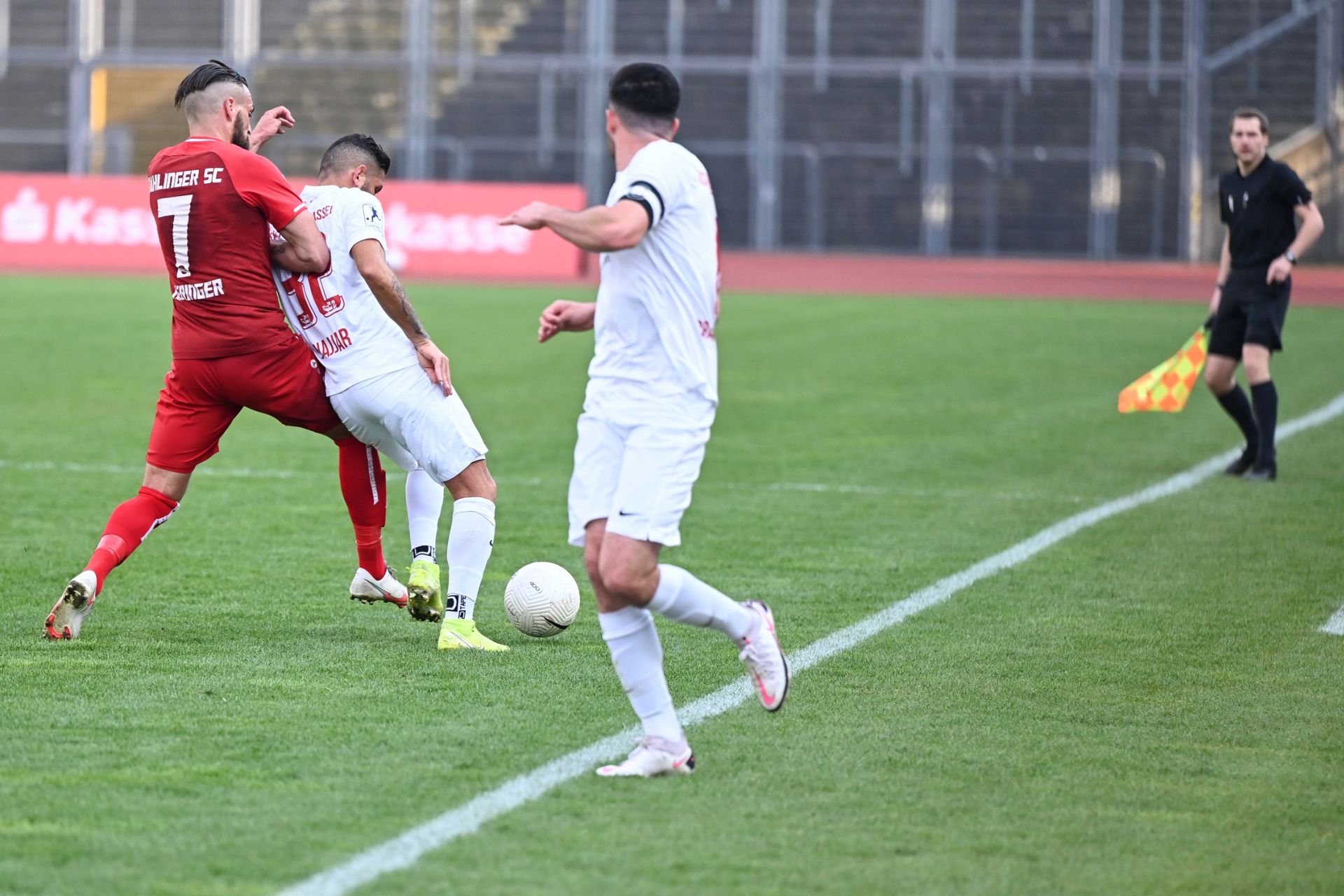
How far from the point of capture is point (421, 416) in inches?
251

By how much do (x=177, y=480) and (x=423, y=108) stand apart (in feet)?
109

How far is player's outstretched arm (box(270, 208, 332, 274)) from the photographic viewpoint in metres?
6.19

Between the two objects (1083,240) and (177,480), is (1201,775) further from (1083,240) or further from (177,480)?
(1083,240)

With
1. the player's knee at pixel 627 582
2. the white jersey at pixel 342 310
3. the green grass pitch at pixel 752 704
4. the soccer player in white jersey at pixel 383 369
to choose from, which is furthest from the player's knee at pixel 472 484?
the player's knee at pixel 627 582

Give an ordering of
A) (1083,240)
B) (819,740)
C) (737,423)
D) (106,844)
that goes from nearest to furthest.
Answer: (106,844) < (819,740) < (737,423) < (1083,240)

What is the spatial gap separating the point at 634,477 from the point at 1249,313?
716cm

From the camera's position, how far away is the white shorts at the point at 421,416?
6.37m

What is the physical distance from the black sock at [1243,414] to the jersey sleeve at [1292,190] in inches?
44.2

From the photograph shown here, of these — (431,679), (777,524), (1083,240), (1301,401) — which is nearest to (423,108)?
(1083,240)

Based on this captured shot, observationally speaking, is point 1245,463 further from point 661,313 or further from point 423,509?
point 661,313

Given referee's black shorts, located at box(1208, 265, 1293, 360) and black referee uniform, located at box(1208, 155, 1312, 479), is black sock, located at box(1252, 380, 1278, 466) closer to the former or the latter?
black referee uniform, located at box(1208, 155, 1312, 479)

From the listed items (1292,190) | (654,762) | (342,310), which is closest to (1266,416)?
(1292,190)

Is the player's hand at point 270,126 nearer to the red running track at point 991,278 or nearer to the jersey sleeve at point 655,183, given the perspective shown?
the jersey sleeve at point 655,183

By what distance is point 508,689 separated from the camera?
5656 millimetres
